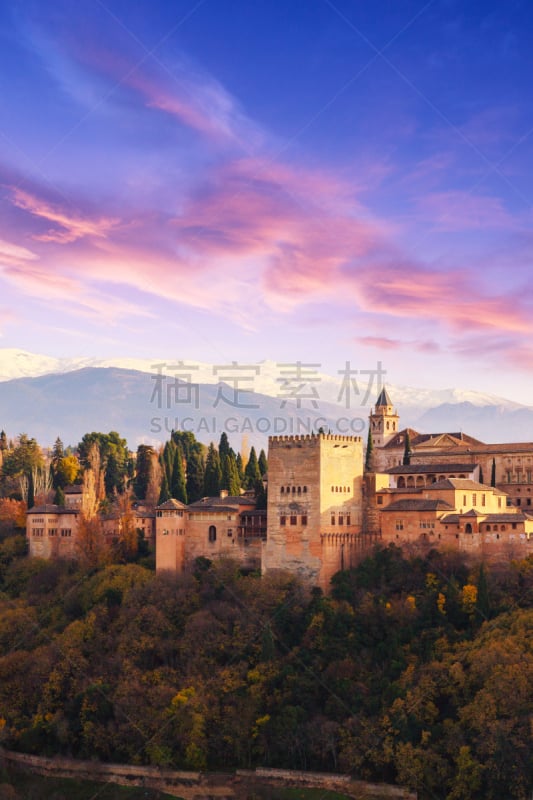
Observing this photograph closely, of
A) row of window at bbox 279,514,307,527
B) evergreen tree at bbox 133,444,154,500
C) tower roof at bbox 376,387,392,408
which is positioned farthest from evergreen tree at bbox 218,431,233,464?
row of window at bbox 279,514,307,527

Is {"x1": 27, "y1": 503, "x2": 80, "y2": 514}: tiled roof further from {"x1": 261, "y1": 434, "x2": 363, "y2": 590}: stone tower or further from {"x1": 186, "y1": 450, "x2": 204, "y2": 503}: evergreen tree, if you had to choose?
{"x1": 261, "y1": 434, "x2": 363, "y2": 590}: stone tower

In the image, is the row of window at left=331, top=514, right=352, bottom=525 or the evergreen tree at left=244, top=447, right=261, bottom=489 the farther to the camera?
the evergreen tree at left=244, top=447, right=261, bottom=489

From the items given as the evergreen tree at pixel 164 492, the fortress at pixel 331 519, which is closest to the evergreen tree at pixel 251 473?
the evergreen tree at pixel 164 492

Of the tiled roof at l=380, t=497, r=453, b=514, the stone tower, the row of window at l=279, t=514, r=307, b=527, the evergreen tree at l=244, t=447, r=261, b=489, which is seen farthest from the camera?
the evergreen tree at l=244, t=447, r=261, b=489

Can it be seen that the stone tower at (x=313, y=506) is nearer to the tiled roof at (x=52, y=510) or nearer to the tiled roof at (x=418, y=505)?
the tiled roof at (x=418, y=505)

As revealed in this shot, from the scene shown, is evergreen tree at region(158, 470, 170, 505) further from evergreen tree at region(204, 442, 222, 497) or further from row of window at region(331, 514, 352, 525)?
row of window at region(331, 514, 352, 525)

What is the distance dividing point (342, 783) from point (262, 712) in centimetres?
473

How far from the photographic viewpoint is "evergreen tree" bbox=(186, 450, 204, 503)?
6456cm

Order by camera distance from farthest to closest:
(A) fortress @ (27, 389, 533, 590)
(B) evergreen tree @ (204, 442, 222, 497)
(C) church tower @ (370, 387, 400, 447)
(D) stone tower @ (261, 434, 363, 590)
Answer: (C) church tower @ (370, 387, 400, 447) → (B) evergreen tree @ (204, 442, 222, 497) → (D) stone tower @ (261, 434, 363, 590) → (A) fortress @ (27, 389, 533, 590)

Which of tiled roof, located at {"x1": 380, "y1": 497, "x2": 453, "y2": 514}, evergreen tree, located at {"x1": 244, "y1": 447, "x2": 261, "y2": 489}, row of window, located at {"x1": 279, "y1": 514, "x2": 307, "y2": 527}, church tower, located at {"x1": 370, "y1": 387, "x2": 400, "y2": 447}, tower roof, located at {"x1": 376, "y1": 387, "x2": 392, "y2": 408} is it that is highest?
tower roof, located at {"x1": 376, "y1": 387, "x2": 392, "y2": 408}

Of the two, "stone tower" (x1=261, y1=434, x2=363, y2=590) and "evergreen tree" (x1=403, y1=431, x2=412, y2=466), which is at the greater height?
"evergreen tree" (x1=403, y1=431, x2=412, y2=466)

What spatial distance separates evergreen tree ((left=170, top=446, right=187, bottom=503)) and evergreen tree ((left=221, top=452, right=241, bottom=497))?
2549mm

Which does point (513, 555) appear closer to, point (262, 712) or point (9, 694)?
point (262, 712)

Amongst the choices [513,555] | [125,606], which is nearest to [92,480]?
[125,606]
